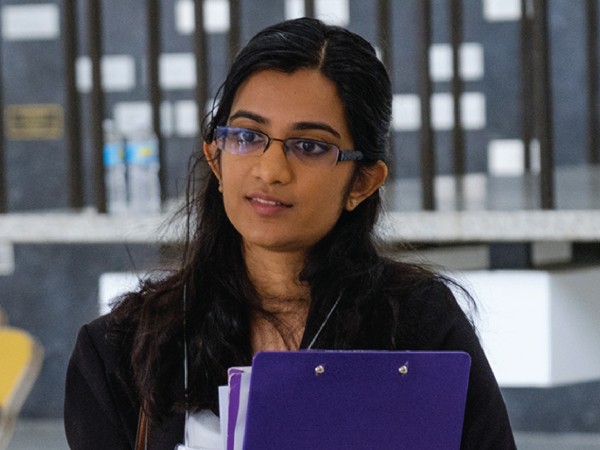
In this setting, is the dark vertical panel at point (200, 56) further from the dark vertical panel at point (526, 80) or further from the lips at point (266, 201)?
the lips at point (266, 201)

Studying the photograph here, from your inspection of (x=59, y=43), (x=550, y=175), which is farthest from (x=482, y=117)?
(x=550, y=175)

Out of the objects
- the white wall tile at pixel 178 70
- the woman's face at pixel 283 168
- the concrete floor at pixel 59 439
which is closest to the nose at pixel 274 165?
the woman's face at pixel 283 168

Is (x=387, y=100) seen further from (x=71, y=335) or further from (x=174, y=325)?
(x=71, y=335)

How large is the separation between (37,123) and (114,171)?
3.98 ft

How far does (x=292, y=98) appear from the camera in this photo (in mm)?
1136

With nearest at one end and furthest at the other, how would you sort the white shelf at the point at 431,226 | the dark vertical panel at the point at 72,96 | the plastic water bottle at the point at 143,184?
the white shelf at the point at 431,226 → the dark vertical panel at the point at 72,96 → the plastic water bottle at the point at 143,184

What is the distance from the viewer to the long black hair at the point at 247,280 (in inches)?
45.9

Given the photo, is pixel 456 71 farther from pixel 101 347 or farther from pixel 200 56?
pixel 101 347

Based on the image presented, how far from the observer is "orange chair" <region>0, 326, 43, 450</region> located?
3283 mm

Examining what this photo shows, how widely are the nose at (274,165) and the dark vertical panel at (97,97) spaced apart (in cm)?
129

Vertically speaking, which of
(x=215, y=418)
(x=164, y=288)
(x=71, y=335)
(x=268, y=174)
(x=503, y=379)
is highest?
(x=268, y=174)

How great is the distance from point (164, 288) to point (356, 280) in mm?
183

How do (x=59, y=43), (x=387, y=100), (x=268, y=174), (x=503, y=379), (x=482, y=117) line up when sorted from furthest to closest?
(x=59, y=43) < (x=482, y=117) < (x=503, y=379) < (x=387, y=100) < (x=268, y=174)

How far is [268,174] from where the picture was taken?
3.64ft
